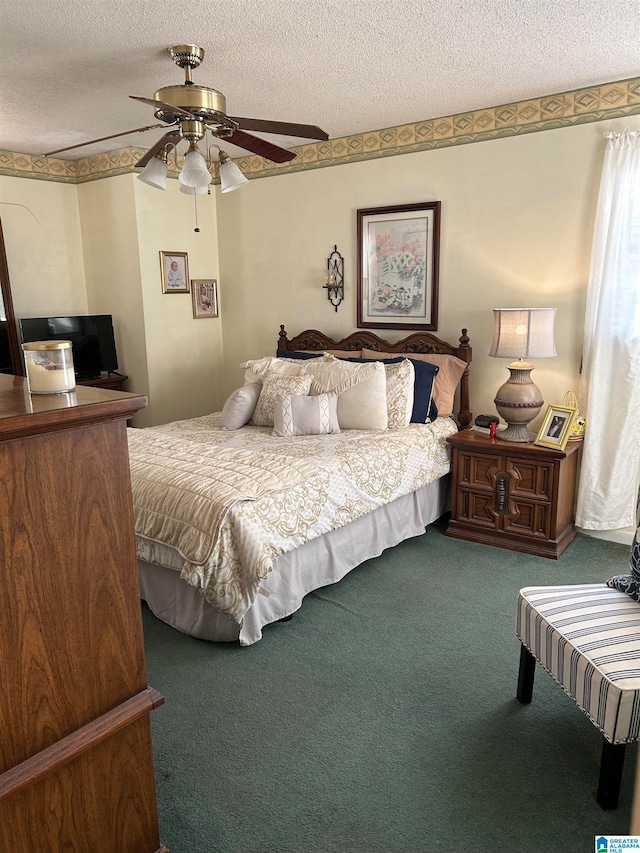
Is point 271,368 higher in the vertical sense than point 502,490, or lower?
higher

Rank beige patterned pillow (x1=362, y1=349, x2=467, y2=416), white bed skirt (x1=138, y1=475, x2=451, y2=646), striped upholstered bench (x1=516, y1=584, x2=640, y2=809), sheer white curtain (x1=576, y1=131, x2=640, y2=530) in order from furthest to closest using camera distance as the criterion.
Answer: beige patterned pillow (x1=362, y1=349, x2=467, y2=416), sheer white curtain (x1=576, y1=131, x2=640, y2=530), white bed skirt (x1=138, y1=475, x2=451, y2=646), striped upholstered bench (x1=516, y1=584, x2=640, y2=809)

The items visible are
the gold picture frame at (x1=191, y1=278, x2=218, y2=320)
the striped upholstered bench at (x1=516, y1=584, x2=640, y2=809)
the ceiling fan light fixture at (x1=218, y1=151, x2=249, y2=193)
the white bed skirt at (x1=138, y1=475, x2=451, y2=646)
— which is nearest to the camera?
the striped upholstered bench at (x1=516, y1=584, x2=640, y2=809)

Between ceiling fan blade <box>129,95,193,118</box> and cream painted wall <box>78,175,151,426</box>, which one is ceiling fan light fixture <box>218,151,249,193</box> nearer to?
ceiling fan blade <box>129,95,193,118</box>

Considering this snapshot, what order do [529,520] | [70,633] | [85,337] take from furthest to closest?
[85,337], [529,520], [70,633]

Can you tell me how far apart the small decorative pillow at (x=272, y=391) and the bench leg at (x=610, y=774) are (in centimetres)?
264

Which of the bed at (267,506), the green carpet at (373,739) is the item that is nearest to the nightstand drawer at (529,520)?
the bed at (267,506)

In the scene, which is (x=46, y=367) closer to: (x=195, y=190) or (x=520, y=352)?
(x=195, y=190)

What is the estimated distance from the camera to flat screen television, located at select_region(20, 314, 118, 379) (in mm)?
4836

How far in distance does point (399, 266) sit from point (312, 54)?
1.81 meters

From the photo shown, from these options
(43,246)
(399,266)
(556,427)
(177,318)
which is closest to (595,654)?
(556,427)

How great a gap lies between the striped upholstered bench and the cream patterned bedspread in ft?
3.59

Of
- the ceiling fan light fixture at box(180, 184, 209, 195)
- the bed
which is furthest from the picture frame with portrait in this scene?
the ceiling fan light fixture at box(180, 184, 209, 195)

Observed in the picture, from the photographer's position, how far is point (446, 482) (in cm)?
425

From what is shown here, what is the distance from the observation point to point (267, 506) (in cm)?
278
